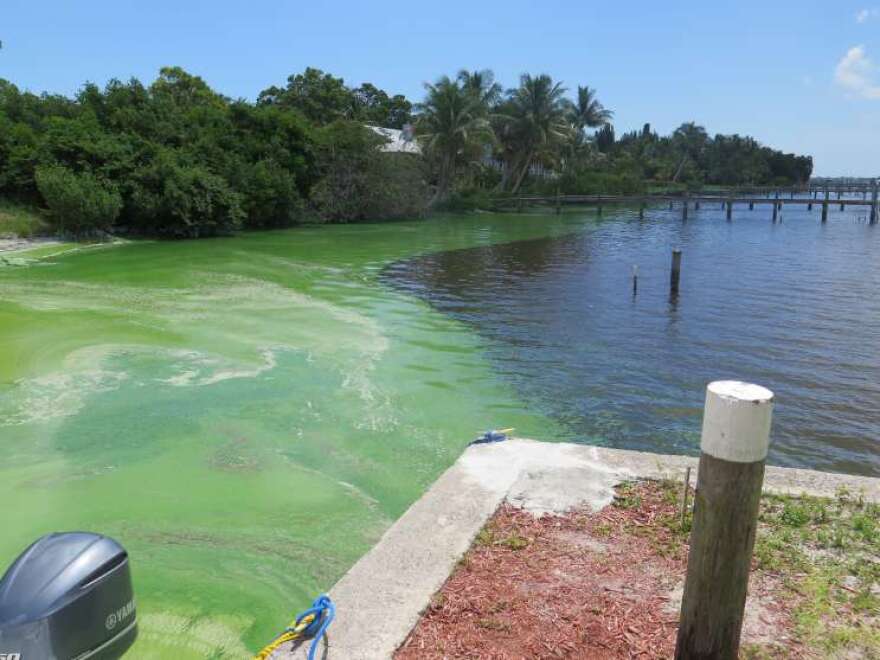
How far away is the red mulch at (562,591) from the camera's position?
3.16 m

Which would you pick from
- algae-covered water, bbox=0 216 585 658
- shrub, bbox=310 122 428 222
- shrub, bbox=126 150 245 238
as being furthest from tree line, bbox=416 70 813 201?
algae-covered water, bbox=0 216 585 658

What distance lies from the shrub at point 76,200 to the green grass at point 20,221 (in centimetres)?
57

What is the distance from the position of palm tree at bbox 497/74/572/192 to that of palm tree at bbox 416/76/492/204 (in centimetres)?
888

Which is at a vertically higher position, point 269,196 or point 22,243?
point 269,196

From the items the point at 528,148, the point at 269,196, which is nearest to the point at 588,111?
the point at 528,148

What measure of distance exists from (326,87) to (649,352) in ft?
175

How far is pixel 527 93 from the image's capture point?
184 ft

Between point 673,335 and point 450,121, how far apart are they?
3604cm

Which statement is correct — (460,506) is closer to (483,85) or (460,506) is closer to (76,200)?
(76,200)

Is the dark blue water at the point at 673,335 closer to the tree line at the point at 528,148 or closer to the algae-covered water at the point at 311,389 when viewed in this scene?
the algae-covered water at the point at 311,389

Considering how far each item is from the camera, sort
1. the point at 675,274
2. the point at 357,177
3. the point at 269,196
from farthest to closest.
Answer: the point at 357,177, the point at 269,196, the point at 675,274

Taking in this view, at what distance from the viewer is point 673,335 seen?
14055 millimetres

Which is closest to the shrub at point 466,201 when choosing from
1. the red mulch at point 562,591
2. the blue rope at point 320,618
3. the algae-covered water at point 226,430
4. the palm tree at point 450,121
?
the palm tree at point 450,121

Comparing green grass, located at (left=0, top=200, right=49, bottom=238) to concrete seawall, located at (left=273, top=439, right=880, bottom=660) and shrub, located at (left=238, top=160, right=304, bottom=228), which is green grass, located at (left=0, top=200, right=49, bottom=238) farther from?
concrete seawall, located at (left=273, top=439, right=880, bottom=660)
